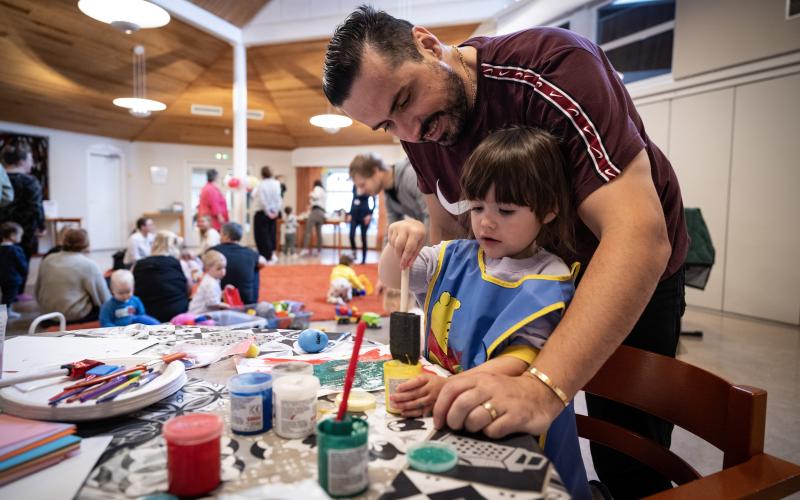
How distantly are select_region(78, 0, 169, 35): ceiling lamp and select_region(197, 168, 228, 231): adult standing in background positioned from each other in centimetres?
321

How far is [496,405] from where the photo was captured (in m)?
0.67

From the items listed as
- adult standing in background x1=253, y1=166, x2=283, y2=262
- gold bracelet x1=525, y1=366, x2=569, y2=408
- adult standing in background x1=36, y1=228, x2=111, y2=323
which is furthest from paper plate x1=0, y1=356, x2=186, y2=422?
adult standing in background x1=253, y1=166, x2=283, y2=262

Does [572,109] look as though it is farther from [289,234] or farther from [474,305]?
[289,234]

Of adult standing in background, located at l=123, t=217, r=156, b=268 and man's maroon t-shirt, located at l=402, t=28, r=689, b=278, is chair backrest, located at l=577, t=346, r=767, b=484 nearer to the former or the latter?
man's maroon t-shirt, located at l=402, t=28, r=689, b=278

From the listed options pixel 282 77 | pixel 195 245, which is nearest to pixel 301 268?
pixel 282 77

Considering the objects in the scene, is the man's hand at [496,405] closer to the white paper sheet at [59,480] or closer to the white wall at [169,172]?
the white paper sheet at [59,480]

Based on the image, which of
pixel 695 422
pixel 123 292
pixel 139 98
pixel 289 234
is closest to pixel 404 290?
pixel 695 422

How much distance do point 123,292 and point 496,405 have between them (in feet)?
9.97

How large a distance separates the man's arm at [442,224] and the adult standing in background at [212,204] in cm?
680

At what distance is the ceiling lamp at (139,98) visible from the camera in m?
6.69

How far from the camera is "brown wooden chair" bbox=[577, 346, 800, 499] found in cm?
68

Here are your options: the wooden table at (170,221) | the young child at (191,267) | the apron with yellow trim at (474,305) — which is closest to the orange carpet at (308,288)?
the young child at (191,267)

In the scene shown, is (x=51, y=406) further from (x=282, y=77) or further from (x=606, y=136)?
(x=282, y=77)

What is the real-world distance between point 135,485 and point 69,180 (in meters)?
11.6
